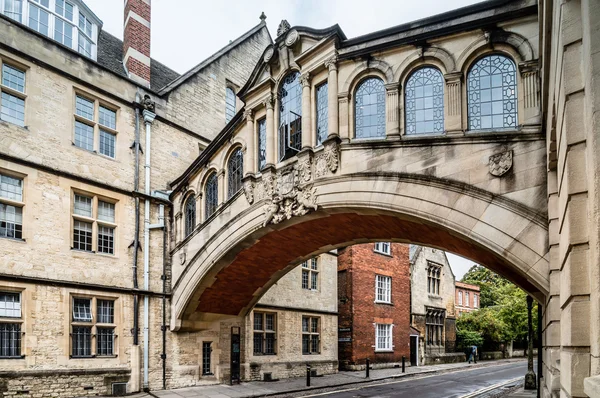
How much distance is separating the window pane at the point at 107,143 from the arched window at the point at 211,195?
328 cm

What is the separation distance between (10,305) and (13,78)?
6.28 meters

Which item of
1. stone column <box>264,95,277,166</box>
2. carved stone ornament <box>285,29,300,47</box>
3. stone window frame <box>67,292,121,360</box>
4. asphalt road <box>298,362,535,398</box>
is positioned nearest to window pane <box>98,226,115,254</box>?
stone window frame <box>67,292,121,360</box>

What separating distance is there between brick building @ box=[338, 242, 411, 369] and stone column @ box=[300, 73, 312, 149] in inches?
579

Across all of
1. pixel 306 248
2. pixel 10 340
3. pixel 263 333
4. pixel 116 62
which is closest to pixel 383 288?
pixel 263 333

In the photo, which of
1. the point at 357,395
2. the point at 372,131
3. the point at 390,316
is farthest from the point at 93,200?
the point at 390,316

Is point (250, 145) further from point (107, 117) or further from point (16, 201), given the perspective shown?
point (16, 201)

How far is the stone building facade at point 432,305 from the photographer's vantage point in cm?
3319

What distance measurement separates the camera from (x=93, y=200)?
634 inches

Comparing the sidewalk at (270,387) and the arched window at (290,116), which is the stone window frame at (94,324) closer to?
the sidewalk at (270,387)

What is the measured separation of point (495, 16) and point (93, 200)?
12451 mm

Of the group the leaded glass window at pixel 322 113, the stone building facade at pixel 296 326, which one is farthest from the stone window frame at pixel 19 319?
the leaded glass window at pixel 322 113

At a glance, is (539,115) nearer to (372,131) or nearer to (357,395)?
(372,131)

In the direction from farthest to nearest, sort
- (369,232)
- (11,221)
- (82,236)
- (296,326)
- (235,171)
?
(296,326), (235,171), (82,236), (369,232), (11,221)

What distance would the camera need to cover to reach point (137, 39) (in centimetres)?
1878
